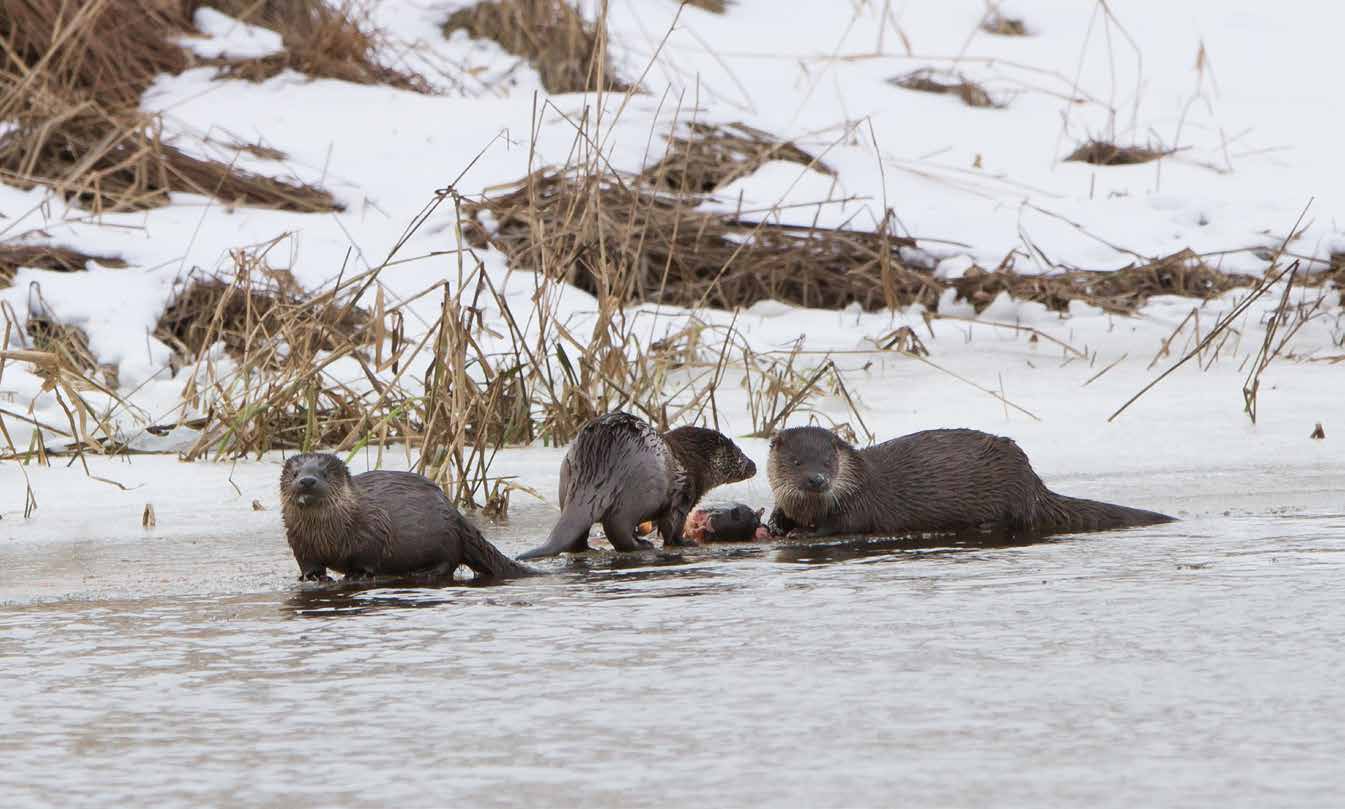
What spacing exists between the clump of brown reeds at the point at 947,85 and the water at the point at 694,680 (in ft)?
17.1

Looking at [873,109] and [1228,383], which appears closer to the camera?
[1228,383]

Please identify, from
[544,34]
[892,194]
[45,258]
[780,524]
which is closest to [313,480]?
[780,524]

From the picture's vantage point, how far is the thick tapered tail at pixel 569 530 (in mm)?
3922

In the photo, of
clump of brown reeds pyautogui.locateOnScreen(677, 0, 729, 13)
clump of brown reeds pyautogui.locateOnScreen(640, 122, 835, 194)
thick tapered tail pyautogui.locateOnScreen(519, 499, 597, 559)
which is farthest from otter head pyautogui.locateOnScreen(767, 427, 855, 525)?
clump of brown reeds pyautogui.locateOnScreen(677, 0, 729, 13)

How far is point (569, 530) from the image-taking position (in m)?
3.96

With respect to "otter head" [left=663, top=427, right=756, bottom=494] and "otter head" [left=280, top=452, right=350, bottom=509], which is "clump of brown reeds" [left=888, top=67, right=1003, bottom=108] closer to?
"otter head" [left=663, top=427, right=756, bottom=494]

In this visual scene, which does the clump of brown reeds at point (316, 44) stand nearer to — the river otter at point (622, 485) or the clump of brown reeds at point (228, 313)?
the clump of brown reeds at point (228, 313)

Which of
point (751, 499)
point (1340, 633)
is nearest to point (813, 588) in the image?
point (1340, 633)

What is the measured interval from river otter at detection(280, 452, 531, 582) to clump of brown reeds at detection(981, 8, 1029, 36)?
6.76 metres

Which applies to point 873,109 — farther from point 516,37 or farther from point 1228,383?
point 1228,383

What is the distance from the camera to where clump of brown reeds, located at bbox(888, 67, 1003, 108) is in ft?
29.1

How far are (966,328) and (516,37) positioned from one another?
3171mm

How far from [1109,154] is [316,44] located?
3.54m

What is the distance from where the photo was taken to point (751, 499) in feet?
16.4
